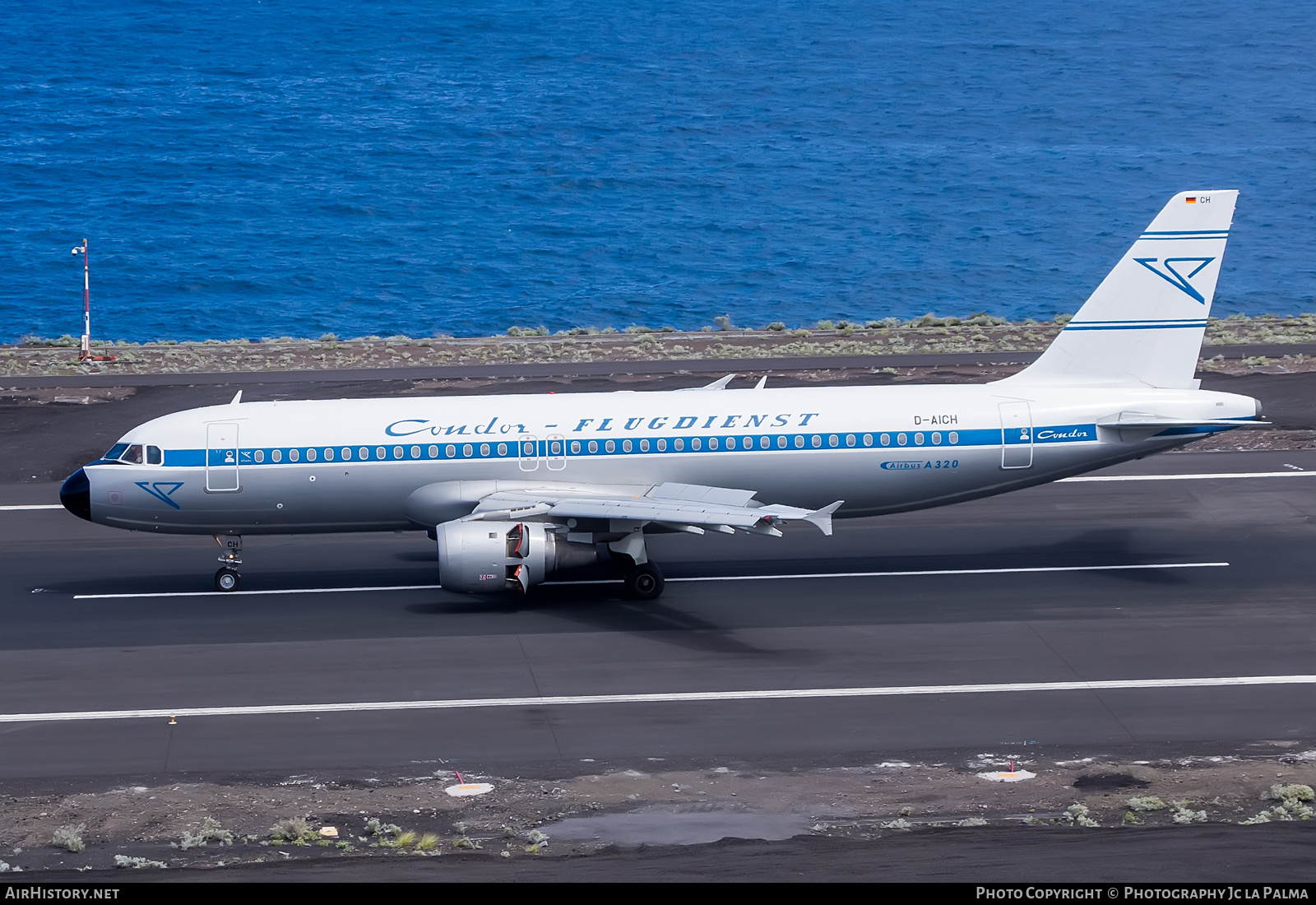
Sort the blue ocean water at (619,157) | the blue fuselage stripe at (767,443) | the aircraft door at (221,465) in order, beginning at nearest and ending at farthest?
the aircraft door at (221,465) < the blue fuselage stripe at (767,443) < the blue ocean water at (619,157)

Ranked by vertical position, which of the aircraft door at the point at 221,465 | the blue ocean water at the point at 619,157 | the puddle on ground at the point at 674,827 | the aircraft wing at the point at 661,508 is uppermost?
the blue ocean water at the point at 619,157

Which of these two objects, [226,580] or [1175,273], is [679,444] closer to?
[226,580]

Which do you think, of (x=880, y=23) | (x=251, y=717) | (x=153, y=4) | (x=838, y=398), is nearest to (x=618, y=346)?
(x=838, y=398)

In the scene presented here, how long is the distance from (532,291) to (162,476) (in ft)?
252

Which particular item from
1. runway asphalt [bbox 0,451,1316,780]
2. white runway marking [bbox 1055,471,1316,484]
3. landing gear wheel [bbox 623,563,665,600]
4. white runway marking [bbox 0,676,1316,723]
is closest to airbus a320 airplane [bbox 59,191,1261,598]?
landing gear wheel [bbox 623,563,665,600]

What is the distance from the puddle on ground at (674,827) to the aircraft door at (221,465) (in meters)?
12.8

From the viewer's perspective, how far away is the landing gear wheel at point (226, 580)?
28094mm

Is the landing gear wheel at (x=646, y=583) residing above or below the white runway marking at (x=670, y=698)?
above

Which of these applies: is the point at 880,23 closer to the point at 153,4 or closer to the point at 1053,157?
the point at 1053,157

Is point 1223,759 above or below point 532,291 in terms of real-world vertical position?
below

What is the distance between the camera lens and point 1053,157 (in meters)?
132

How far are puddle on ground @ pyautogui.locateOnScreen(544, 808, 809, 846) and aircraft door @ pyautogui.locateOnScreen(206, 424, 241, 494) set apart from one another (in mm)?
12779

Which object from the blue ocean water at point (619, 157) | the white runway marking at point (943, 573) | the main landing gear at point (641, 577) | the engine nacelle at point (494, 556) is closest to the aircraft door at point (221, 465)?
the engine nacelle at point (494, 556)

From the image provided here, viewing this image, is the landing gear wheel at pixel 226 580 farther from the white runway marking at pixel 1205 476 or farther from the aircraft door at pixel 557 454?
the white runway marking at pixel 1205 476
